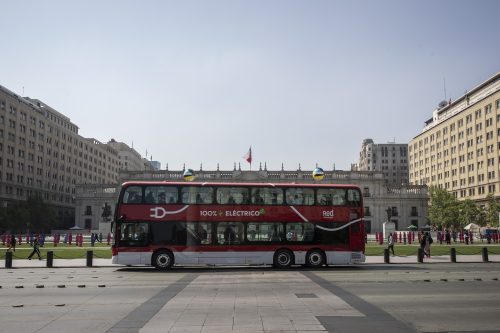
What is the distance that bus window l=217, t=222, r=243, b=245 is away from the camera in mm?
24750

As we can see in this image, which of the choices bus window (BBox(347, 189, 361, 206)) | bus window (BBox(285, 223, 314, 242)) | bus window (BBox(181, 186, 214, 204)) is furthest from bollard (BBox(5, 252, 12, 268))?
bus window (BBox(347, 189, 361, 206))

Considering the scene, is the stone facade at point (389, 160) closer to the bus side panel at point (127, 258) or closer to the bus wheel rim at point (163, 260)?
the bus wheel rim at point (163, 260)

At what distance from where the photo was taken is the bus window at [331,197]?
25500 millimetres

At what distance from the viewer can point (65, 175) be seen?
358ft

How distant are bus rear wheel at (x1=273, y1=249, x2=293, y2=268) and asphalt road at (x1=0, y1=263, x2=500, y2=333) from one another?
3.15m

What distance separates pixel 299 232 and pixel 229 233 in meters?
3.88

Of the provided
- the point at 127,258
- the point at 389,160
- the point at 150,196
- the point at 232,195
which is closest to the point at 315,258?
the point at 232,195

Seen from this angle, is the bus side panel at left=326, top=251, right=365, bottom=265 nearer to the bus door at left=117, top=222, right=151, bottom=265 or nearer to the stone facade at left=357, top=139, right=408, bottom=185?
the bus door at left=117, top=222, right=151, bottom=265

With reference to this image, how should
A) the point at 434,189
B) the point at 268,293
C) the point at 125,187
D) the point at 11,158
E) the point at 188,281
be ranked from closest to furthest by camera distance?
the point at 268,293
the point at 188,281
the point at 125,187
the point at 11,158
the point at 434,189

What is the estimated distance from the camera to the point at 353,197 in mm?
25812

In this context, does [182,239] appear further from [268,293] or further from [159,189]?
[268,293]

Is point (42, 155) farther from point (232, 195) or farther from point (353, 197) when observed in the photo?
point (353, 197)

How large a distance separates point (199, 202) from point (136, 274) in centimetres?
495

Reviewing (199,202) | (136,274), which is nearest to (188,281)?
(136,274)
